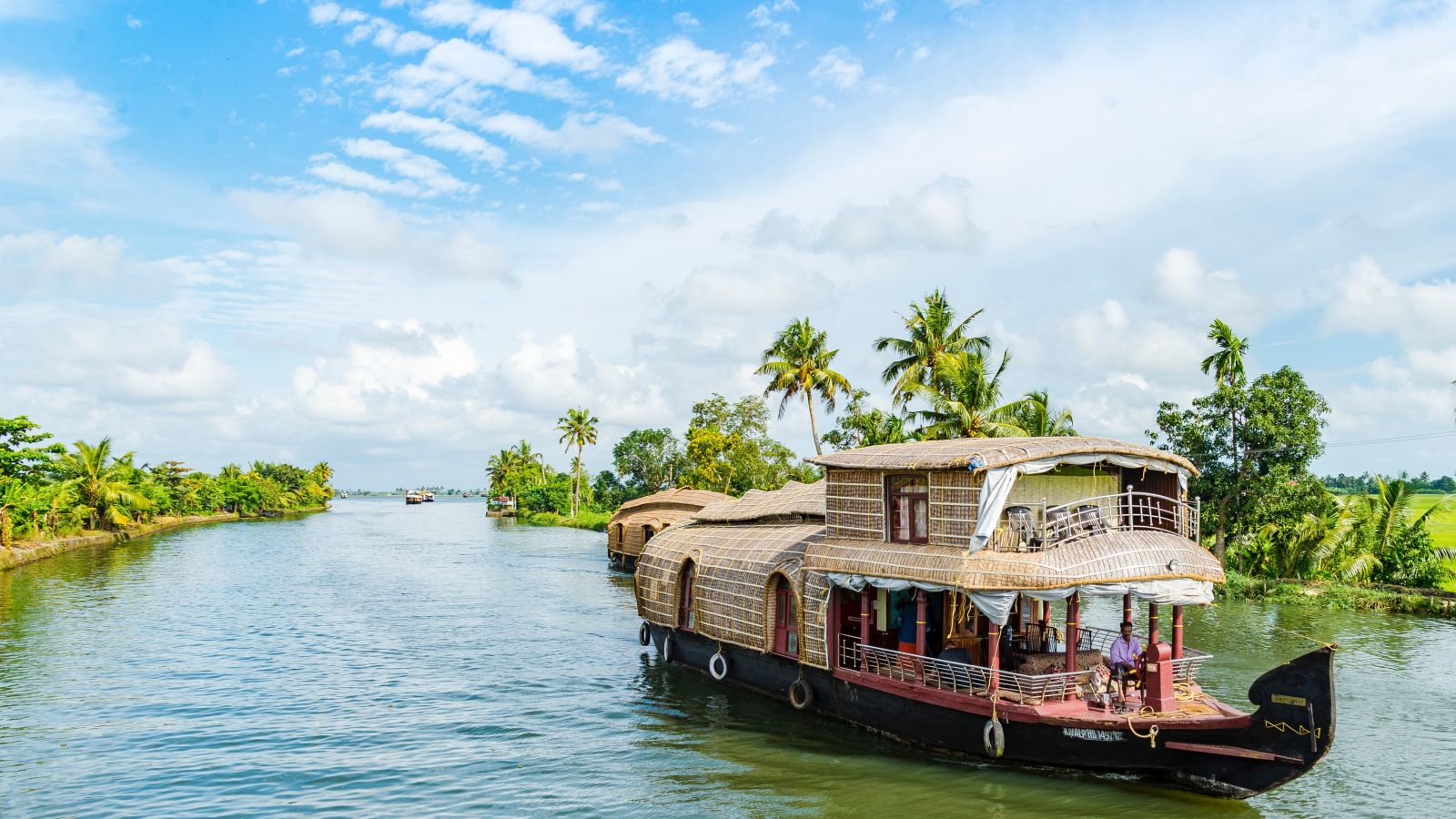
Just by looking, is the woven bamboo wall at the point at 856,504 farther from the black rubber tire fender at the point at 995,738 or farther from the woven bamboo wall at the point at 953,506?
the black rubber tire fender at the point at 995,738

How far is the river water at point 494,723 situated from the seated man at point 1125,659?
130cm

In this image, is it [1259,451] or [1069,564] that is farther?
[1259,451]

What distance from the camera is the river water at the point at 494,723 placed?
12.0 m

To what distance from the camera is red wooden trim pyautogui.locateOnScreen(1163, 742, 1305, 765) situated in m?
10.6

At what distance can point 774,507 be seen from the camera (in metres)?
19.6

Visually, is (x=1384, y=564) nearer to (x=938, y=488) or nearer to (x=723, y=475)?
(x=938, y=488)

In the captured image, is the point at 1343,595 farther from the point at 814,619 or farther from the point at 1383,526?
the point at 814,619

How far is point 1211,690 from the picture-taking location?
17500mm

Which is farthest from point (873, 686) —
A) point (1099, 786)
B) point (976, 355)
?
point (976, 355)

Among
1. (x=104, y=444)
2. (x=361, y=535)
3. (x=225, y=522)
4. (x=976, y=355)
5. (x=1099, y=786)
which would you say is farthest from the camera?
(x=225, y=522)

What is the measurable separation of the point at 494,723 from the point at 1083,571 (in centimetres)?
1000

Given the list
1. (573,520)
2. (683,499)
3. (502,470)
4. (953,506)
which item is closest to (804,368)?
(683,499)

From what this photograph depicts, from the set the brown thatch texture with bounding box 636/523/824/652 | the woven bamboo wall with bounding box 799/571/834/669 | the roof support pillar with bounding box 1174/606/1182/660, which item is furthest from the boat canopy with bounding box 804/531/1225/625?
the brown thatch texture with bounding box 636/523/824/652

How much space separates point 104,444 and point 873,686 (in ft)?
164
